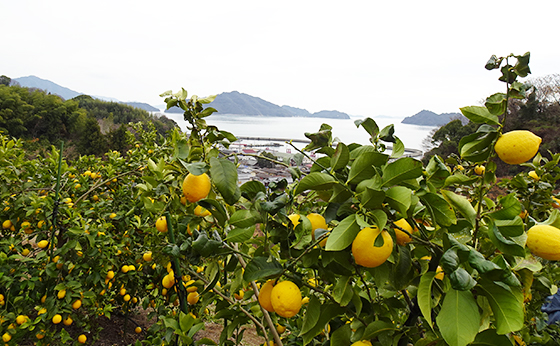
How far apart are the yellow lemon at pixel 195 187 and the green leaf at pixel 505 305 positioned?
62cm

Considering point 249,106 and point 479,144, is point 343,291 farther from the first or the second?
point 249,106

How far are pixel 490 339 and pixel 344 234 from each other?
1.04 ft

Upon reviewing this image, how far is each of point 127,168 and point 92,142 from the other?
78.8 ft

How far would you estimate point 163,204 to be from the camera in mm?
1014

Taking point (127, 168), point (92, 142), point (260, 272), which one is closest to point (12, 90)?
point (92, 142)

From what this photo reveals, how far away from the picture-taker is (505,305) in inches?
18.0

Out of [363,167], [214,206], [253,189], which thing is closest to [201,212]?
[214,206]

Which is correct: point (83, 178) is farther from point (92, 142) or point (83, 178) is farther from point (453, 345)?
point (92, 142)

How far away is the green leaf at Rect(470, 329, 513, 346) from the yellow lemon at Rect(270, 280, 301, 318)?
1.17 feet

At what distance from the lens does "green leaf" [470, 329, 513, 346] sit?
1.71 feet

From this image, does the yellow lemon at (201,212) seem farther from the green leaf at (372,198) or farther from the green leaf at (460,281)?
the green leaf at (460,281)

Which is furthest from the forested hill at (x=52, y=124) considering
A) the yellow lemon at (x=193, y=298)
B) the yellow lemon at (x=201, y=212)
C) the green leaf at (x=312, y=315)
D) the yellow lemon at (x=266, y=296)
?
the green leaf at (x=312, y=315)

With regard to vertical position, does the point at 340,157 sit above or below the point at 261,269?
above

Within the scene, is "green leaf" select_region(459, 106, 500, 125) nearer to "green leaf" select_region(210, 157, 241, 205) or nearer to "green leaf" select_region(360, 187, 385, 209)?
"green leaf" select_region(360, 187, 385, 209)
